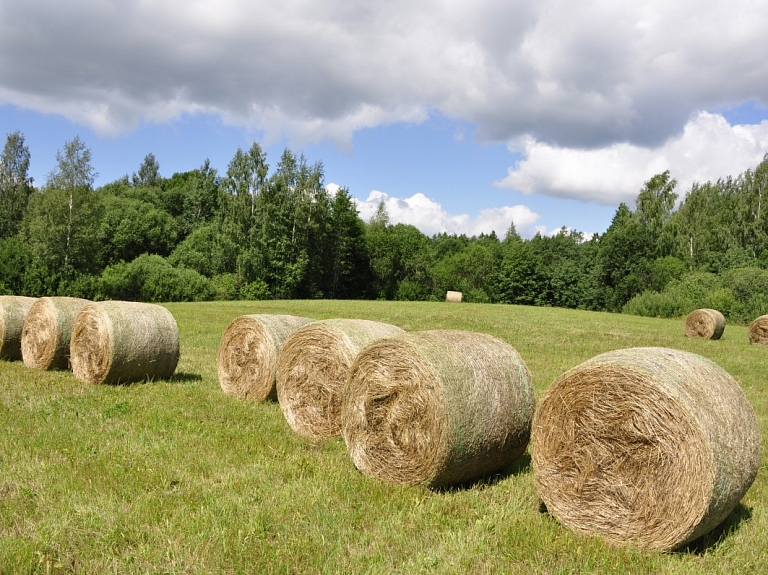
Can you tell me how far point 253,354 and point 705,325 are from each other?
24.3 meters

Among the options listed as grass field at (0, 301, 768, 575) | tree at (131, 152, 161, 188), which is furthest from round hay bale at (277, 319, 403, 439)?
tree at (131, 152, 161, 188)

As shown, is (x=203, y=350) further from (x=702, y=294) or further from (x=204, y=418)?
(x=702, y=294)

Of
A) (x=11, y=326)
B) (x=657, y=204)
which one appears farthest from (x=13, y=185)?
(x=657, y=204)

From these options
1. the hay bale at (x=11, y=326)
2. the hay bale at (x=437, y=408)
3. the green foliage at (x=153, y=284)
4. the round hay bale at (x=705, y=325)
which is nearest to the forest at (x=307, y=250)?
the green foliage at (x=153, y=284)

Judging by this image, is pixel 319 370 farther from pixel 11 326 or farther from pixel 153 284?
pixel 153 284

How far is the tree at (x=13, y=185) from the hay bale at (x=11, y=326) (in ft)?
188

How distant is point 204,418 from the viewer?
864cm

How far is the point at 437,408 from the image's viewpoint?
6043 millimetres

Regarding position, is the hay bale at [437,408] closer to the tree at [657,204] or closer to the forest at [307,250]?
the forest at [307,250]

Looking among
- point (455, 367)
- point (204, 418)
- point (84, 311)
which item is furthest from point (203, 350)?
point (455, 367)

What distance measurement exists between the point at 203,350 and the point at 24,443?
976 cm

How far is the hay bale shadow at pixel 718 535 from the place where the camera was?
16.6ft

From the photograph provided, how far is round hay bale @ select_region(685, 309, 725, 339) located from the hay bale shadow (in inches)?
955

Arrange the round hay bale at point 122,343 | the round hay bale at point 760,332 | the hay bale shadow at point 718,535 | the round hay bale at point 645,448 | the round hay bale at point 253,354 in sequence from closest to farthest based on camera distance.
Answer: the round hay bale at point 645,448
the hay bale shadow at point 718,535
the round hay bale at point 253,354
the round hay bale at point 122,343
the round hay bale at point 760,332
